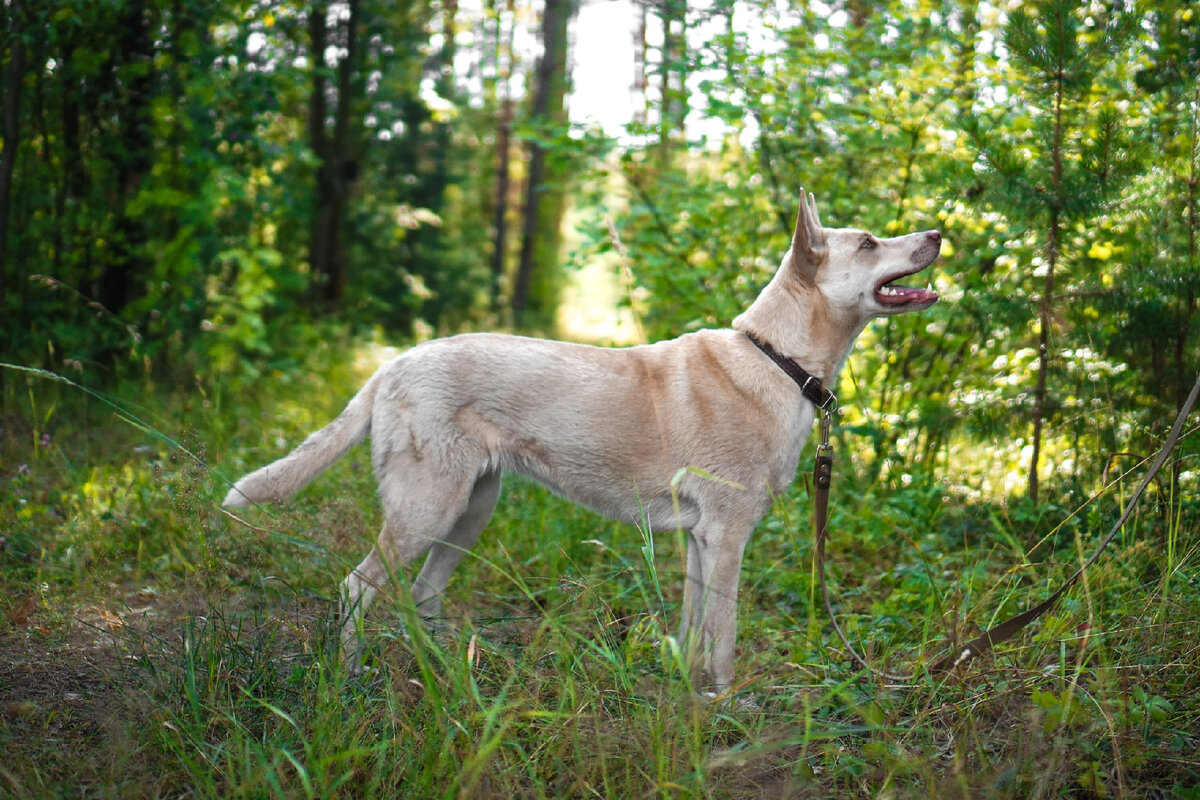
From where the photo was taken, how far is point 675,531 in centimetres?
425

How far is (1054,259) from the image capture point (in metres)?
4.51

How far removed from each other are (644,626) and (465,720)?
109cm

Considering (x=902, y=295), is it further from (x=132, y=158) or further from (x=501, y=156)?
(x=501, y=156)

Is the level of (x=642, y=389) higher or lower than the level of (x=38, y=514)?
higher

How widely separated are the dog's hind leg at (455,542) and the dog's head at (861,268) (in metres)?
1.78

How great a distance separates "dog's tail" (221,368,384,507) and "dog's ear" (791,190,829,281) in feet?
6.55

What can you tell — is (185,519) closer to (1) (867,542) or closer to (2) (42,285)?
(1) (867,542)

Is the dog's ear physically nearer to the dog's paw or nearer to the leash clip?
the leash clip

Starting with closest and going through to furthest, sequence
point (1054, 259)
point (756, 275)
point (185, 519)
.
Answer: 1. point (185, 519)
2. point (1054, 259)
3. point (756, 275)

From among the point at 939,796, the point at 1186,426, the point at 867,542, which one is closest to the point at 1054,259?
the point at 1186,426

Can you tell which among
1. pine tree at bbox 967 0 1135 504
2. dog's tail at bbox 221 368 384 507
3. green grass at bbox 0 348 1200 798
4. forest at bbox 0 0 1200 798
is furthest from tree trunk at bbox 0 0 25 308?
pine tree at bbox 967 0 1135 504

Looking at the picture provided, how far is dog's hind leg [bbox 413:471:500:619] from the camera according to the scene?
415 cm

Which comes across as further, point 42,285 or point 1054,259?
point 42,285

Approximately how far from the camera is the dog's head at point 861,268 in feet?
12.9
